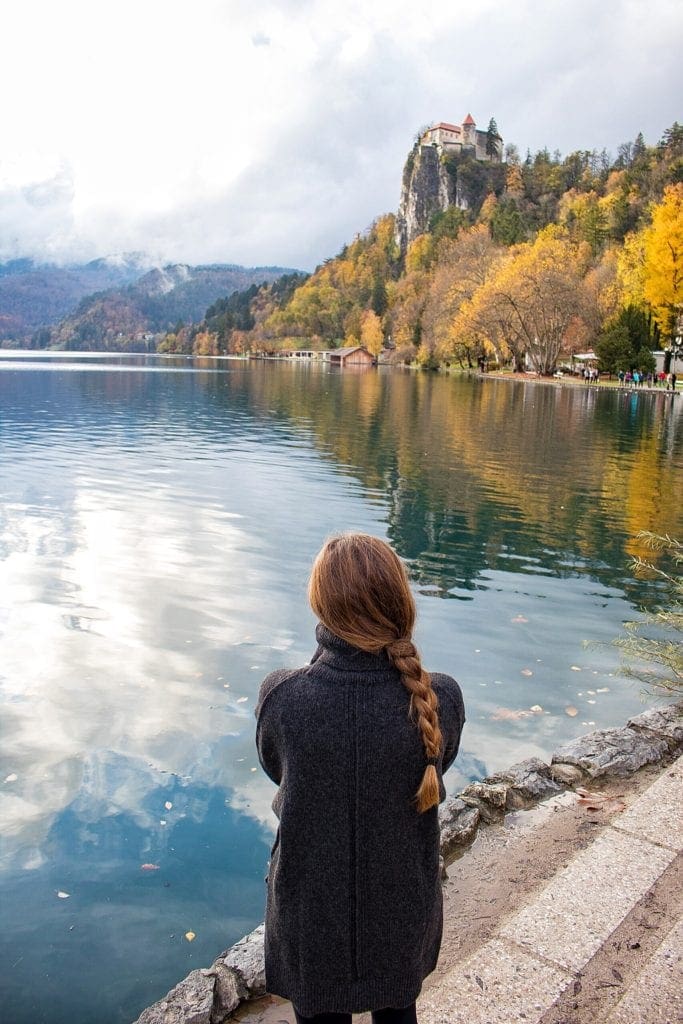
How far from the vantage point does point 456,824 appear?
5133mm

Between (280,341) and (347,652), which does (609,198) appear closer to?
(280,341)

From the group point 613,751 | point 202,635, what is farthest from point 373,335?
point 613,751

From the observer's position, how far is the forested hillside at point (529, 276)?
64062mm

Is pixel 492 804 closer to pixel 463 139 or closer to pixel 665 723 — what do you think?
pixel 665 723

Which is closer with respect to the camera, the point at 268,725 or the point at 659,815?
the point at 268,725

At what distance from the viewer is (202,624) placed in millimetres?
10195

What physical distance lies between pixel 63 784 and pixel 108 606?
4.63 m

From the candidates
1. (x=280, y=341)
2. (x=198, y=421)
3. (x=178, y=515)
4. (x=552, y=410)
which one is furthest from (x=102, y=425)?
(x=280, y=341)

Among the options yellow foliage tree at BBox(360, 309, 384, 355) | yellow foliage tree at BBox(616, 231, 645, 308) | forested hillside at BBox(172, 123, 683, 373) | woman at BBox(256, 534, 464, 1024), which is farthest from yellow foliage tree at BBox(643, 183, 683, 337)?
yellow foliage tree at BBox(360, 309, 384, 355)

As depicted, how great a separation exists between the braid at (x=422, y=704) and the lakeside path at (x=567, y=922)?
1728 millimetres

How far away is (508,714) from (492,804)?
233 centimetres

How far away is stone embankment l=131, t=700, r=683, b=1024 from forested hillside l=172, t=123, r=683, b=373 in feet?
177

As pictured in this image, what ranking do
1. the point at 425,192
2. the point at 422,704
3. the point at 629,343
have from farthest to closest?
the point at 425,192
the point at 629,343
the point at 422,704

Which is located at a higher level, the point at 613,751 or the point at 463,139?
the point at 463,139
